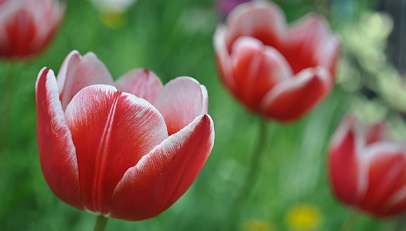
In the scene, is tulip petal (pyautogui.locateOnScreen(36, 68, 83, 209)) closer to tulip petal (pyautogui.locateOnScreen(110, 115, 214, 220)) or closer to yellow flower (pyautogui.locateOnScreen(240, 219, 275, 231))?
tulip petal (pyautogui.locateOnScreen(110, 115, 214, 220))

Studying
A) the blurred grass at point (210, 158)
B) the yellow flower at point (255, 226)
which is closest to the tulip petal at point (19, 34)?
the blurred grass at point (210, 158)

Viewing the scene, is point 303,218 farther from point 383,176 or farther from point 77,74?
point 77,74

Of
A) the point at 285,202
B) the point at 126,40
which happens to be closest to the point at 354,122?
the point at 285,202

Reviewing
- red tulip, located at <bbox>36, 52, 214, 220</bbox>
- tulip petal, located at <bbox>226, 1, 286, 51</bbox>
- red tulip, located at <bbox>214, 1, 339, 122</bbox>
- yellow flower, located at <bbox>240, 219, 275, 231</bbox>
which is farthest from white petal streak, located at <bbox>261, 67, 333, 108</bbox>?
yellow flower, located at <bbox>240, 219, 275, 231</bbox>

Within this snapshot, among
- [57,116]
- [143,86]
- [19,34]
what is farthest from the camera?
[19,34]

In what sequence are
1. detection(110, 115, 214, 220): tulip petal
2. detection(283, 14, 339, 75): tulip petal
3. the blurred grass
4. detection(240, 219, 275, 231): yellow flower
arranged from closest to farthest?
detection(110, 115, 214, 220): tulip petal, detection(283, 14, 339, 75): tulip petal, the blurred grass, detection(240, 219, 275, 231): yellow flower

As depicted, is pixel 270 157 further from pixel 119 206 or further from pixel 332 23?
pixel 119 206

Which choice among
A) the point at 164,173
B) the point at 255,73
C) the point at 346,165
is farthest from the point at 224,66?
the point at 164,173
